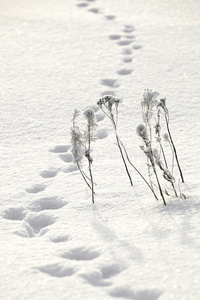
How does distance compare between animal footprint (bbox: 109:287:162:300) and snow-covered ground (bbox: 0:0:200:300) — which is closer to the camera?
animal footprint (bbox: 109:287:162:300)

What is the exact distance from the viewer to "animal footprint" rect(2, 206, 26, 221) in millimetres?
3148

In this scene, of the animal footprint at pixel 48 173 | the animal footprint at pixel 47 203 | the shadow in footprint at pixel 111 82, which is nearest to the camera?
the animal footprint at pixel 47 203

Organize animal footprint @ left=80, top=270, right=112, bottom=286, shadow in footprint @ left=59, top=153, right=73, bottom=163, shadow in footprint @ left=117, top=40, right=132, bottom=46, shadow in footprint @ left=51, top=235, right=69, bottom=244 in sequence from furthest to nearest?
1. shadow in footprint @ left=117, top=40, right=132, bottom=46
2. shadow in footprint @ left=59, top=153, right=73, bottom=163
3. shadow in footprint @ left=51, top=235, right=69, bottom=244
4. animal footprint @ left=80, top=270, right=112, bottom=286

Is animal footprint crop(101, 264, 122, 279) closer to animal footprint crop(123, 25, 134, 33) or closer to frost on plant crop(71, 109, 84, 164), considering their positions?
frost on plant crop(71, 109, 84, 164)

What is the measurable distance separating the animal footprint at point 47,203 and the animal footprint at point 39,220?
0.12m

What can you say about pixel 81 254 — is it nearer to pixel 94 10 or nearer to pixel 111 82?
pixel 111 82

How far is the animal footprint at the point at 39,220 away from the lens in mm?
3063

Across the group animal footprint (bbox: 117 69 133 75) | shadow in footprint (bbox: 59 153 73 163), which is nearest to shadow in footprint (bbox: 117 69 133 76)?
animal footprint (bbox: 117 69 133 75)

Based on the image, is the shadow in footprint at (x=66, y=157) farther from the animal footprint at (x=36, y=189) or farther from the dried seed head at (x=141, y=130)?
the dried seed head at (x=141, y=130)

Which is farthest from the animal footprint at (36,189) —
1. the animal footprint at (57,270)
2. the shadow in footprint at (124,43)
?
the shadow in footprint at (124,43)

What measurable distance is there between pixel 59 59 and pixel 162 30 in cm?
153

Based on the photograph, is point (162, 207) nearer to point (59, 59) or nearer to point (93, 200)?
point (93, 200)

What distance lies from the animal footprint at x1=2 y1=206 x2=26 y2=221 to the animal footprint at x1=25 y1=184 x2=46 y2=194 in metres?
0.27

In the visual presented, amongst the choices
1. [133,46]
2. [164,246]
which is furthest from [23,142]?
[133,46]
